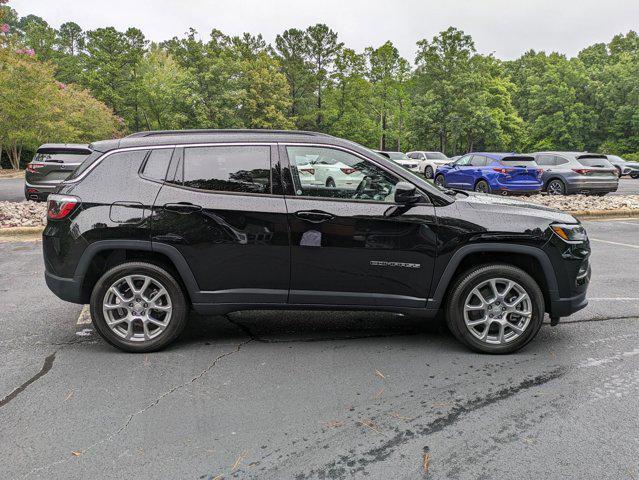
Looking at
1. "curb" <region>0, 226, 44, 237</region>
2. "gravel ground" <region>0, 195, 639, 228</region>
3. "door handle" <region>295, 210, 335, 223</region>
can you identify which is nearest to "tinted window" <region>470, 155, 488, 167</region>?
"gravel ground" <region>0, 195, 639, 228</region>

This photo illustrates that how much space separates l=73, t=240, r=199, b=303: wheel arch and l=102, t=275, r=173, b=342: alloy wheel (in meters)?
0.17

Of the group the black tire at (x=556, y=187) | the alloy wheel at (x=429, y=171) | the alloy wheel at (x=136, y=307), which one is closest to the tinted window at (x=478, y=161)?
the black tire at (x=556, y=187)

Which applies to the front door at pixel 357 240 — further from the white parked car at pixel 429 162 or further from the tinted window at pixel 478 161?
the white parked car at pixel 429 162

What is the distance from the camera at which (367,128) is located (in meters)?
52.8

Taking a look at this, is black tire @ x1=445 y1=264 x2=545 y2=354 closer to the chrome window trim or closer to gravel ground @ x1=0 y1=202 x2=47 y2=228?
the chrome window trim

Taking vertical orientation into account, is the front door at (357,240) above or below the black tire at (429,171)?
below

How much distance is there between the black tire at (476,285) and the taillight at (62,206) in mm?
3107

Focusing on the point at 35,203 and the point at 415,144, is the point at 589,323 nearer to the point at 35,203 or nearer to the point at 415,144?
the point at 35,203

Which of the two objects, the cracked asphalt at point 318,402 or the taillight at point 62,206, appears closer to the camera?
the cracked asphalt at point 318,402

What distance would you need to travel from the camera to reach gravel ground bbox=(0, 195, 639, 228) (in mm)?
10492

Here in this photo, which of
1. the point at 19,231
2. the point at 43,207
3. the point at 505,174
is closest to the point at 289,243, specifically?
the point at 19,231

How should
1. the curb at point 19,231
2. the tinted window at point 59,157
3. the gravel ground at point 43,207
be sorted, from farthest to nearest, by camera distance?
the tinted window at point 59,157 < the gravel ground at point 43,207 < the curb at point 19,231

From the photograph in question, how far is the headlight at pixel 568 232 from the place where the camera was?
4.07 meters

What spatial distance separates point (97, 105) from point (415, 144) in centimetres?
3156
